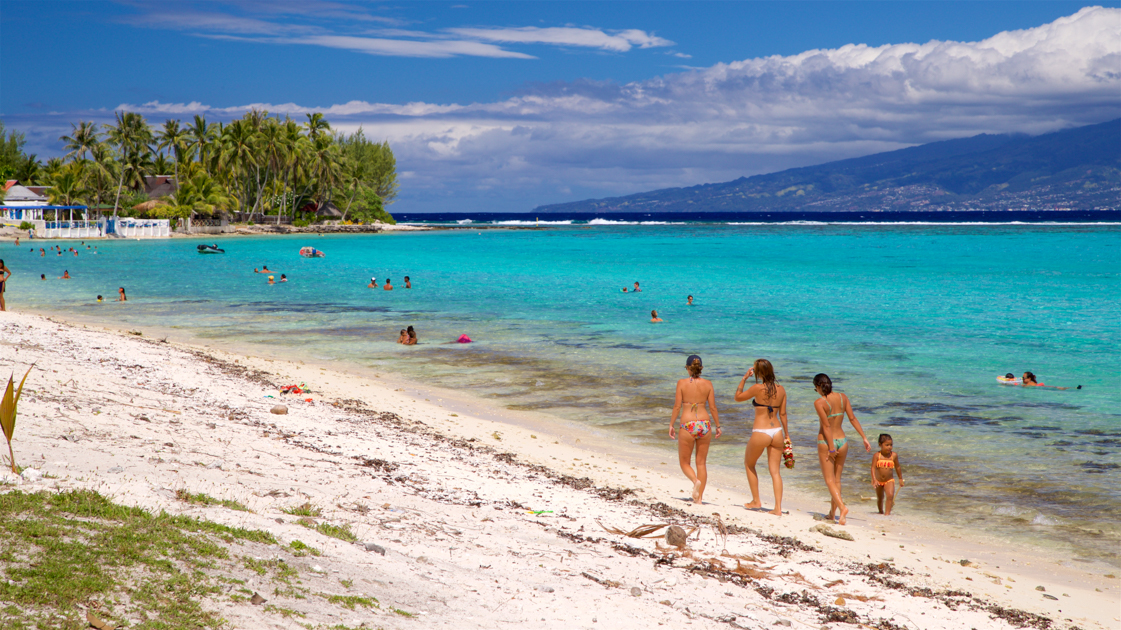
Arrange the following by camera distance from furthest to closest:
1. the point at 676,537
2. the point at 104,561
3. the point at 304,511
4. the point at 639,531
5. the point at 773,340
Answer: the point at 773,340
the point at 639,531
the point at 676,537
the point at 304,511
the point at 104,561

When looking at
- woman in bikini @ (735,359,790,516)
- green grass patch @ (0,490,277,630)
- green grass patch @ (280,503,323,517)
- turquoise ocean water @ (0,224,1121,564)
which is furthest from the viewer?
turquoise ocean water @ (0,224,1121,564)

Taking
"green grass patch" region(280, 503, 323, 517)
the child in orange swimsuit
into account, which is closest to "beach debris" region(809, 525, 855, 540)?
the child in orange swimsuit

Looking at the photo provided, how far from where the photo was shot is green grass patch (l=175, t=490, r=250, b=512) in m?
6.32

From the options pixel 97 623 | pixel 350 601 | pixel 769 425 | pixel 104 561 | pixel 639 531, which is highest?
pixel 769 425

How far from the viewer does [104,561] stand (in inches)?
193

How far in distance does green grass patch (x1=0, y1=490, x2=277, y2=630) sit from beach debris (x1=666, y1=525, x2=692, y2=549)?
3.51 metres

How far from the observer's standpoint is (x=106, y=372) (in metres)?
12.7

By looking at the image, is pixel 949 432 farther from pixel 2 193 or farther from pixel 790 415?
pixel 2 193

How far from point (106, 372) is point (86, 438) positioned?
5.54 m

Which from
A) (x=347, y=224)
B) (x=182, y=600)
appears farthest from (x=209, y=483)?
(x=347, y=224)

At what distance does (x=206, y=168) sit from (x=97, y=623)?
10535 cm

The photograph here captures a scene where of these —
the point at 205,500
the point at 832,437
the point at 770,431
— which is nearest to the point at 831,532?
the point at 832,437

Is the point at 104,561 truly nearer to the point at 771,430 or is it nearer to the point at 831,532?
the point at 771,430

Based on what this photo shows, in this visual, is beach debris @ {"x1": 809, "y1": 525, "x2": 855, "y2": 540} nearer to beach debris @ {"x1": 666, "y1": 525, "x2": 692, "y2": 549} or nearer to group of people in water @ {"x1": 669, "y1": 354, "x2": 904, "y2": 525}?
group of people in water @ {"x1": 669, "y1": 354, "x2": 904, "y2": 525}
